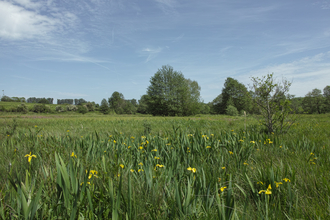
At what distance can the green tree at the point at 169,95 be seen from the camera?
41062 mm

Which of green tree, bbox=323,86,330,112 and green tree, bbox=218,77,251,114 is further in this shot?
green tree, bbox=218,77,251,114

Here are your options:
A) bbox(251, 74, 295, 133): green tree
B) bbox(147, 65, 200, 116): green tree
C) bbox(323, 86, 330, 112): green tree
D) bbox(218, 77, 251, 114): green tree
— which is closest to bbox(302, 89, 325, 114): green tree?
bbox(323, 86, 330, 112): green tree

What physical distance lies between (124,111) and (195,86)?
129 feet

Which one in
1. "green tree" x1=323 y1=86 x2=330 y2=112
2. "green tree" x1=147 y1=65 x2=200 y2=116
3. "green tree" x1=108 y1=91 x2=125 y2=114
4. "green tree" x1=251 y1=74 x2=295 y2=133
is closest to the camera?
"green tree" x1=251 y1=74 x2=295 y2=133

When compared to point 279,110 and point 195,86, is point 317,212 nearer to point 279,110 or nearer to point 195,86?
point 279,110

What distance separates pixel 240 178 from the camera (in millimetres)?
2205

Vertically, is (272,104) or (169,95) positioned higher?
(169,95)

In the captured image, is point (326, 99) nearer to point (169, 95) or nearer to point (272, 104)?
point (169, 95)

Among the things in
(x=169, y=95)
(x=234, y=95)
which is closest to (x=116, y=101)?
(x=169, y=95)

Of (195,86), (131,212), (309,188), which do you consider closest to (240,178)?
(309,188)

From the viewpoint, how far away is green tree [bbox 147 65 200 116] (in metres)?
41.1

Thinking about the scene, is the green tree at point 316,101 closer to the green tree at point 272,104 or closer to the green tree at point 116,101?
the green tree at point 272,104

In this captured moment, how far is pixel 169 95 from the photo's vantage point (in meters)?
40.9

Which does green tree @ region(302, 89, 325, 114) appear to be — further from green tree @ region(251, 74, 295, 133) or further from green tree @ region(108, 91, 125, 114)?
green tree @ region(108, 91, 125, 114)
